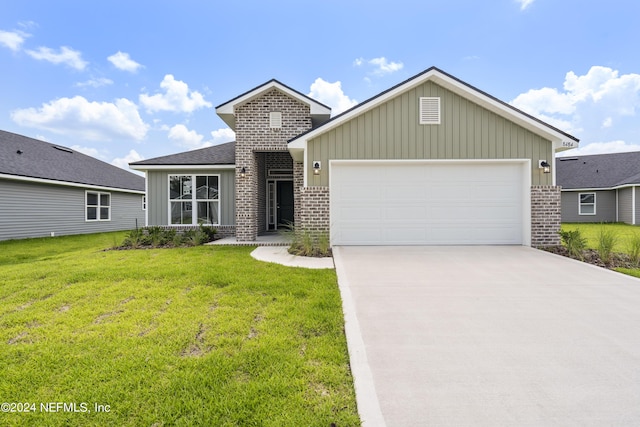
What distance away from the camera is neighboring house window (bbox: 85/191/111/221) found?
51.1 ft

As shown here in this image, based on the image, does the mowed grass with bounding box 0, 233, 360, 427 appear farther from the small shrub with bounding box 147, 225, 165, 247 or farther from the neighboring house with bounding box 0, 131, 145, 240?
the neighboring house with bounding box 0, 131, 145, 240

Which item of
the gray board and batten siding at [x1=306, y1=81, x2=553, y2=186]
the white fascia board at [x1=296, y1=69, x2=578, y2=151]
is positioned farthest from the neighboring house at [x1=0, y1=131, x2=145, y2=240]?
the gray board and batten siding at [x1=306, y1=81, x2=553, y2=186]

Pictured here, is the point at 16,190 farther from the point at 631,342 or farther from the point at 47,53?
the point at 631,342

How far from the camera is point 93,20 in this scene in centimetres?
1201

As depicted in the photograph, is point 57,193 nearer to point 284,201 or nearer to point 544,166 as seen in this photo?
point 284,201

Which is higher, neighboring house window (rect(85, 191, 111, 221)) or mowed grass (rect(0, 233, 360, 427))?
neighboring house window (rect(85, 191, 111, 221))

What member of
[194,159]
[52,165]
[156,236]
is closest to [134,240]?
[156,236]

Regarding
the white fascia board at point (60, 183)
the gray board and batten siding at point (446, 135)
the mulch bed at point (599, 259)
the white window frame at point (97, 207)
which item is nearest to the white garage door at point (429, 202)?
the gray board and batten siding at point (446, 135)

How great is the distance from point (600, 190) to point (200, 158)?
24628 millimetres

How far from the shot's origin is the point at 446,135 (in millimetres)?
8312

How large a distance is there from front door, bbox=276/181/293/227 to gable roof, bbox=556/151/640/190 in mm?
19268

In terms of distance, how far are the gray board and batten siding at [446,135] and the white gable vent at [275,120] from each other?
9.16ft

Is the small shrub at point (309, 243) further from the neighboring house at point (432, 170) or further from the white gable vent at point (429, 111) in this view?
the white gable vent at point (429, 111)

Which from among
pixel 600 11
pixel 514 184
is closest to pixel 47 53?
pixel 514 184
